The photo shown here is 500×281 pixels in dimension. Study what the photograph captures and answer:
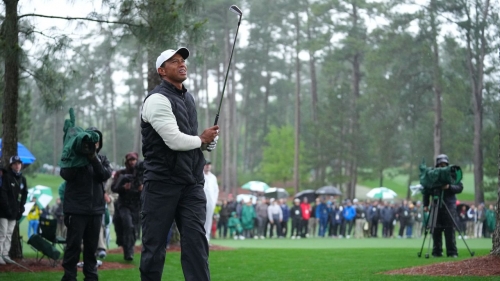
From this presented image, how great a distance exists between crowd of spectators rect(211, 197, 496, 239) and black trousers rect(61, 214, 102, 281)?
24320 millimetres

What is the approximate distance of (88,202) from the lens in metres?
9.29

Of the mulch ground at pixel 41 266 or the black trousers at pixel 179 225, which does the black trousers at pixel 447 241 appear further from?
the black trousers at pixel 179 225

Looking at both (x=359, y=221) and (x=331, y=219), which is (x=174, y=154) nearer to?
(x=331, y=219)

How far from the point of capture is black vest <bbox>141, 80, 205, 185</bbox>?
21.5 feet

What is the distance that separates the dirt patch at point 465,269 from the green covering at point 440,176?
3.45 metres

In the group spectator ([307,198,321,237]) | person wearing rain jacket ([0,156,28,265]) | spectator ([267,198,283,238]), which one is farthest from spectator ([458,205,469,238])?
person wearing rain jacket ([0,156,28,265])

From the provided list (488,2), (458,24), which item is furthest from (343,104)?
(488,2)

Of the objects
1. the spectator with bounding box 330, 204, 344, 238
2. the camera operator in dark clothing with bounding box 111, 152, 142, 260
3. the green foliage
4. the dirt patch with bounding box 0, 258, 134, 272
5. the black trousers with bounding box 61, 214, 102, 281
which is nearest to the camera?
the black trousers with bounding box 61, 214, 102, 281

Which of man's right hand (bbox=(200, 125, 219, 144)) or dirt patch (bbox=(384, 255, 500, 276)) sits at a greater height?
man's right hand (bbox=(200, 125, 219, 144))

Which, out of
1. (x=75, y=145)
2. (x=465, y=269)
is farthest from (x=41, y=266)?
(x=465, y=269)

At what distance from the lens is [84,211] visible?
9.23 m

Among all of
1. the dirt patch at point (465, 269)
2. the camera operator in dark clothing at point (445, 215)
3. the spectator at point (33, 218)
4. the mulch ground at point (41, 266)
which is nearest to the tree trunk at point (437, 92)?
the spectator at point (33, 218)

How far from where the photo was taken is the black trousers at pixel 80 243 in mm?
9172

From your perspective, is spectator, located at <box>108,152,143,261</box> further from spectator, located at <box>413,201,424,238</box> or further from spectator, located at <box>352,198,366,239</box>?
spectator, located at <box>413,201,424,238</box>
